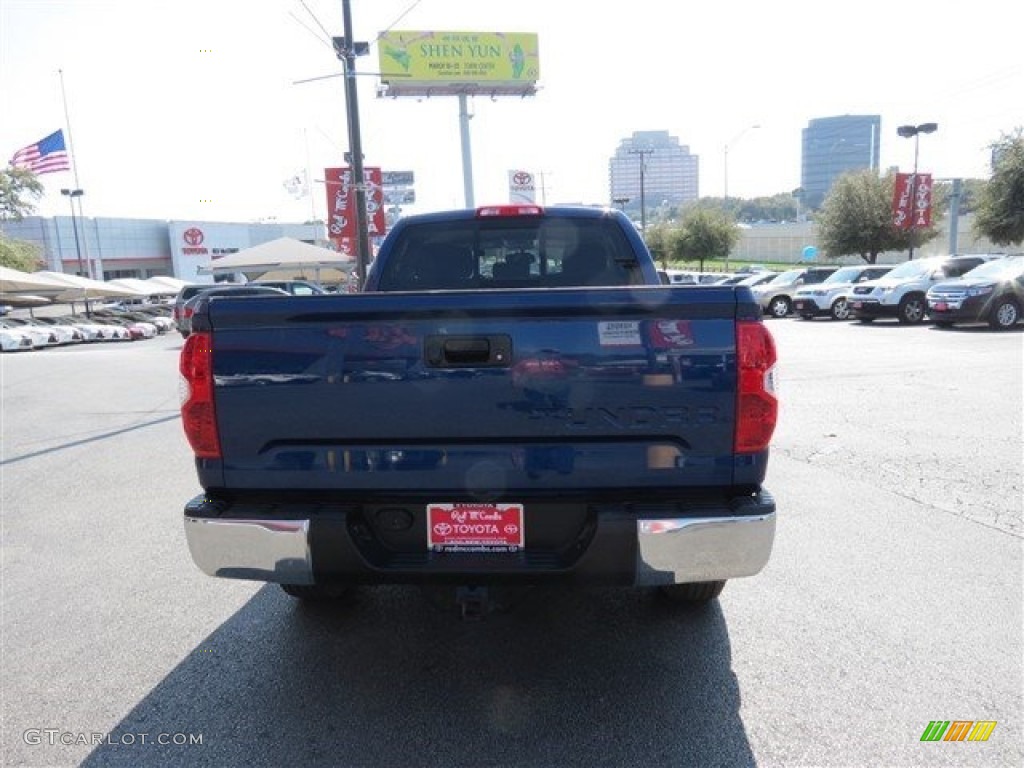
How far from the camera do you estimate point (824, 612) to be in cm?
367

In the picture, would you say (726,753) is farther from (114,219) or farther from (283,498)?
(114,219)

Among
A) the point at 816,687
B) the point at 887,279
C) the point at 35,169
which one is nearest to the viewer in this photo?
the point at 816,687

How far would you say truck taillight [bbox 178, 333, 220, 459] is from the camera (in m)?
2.73

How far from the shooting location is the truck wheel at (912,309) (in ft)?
61.5

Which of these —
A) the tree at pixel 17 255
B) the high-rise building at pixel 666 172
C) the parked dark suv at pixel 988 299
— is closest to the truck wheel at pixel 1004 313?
the parked dark suv at pixel 988 299

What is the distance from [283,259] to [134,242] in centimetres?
5530

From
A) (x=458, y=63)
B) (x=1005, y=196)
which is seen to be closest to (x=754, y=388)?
(x=1005, y=196)

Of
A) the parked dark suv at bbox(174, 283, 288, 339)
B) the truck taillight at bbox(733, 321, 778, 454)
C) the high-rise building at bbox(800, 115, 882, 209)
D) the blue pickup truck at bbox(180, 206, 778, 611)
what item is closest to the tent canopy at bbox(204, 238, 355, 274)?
the parked dark suv at bbox(174, 283, 288, 339)

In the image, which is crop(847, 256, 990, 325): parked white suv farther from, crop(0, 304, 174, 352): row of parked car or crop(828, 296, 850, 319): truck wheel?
crop(0, 304, 174, 352): row of parked car

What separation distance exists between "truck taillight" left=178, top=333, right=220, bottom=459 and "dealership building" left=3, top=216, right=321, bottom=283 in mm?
70579

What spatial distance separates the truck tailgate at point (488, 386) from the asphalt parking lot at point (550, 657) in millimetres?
940

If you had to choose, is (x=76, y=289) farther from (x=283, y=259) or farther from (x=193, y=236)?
(x=193, y=236)

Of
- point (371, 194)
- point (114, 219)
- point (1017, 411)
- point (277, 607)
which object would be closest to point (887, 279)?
point (1017, 411)

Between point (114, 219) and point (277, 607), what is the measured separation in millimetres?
81141
